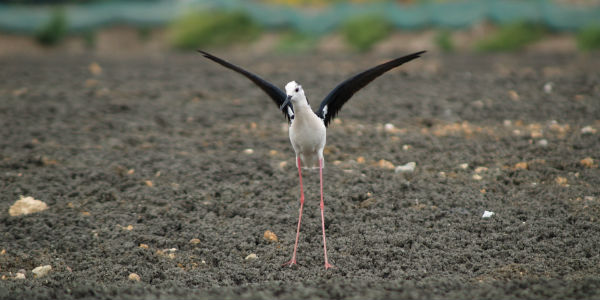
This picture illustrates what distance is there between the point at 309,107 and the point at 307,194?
1463mm

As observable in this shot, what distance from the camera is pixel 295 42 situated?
18.9 meters

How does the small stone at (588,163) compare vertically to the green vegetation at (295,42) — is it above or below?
below

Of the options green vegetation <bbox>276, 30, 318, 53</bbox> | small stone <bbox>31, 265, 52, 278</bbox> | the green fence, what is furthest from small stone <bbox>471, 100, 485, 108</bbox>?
green vegetation <bbox>276, 30, 318, 53</bbox>

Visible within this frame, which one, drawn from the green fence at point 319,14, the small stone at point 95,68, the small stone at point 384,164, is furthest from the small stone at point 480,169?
the green fence at point 319,14

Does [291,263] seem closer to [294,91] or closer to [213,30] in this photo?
[294,91]

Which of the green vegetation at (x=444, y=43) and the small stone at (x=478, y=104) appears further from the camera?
the green vegetation at (x=444, y=43)

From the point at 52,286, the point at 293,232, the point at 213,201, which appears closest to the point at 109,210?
the point at 213,201

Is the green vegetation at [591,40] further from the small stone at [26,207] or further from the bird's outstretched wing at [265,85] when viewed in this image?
the small stone at [26,207]

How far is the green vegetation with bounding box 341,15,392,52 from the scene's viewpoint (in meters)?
16.7

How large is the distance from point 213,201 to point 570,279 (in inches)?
127

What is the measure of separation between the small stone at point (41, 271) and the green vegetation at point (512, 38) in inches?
541

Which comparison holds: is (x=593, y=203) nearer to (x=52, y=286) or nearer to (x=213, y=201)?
(x=213, y=201)

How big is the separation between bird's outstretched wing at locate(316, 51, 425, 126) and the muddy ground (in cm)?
102

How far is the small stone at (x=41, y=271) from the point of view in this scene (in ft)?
14.0
